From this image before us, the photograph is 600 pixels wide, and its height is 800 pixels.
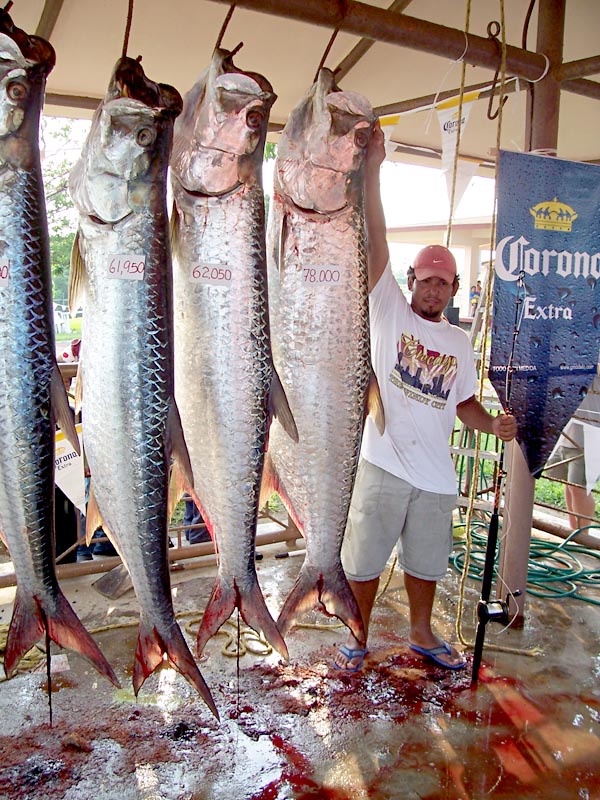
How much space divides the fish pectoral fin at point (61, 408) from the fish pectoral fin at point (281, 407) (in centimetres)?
61

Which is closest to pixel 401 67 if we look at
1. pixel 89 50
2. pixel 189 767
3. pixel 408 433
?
pixel 89 50

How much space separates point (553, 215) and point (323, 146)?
86.0 inches

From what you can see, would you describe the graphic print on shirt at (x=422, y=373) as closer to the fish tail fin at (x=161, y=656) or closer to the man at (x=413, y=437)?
the man at (x=413, y=437)

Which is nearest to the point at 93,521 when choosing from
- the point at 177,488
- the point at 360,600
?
the point at 177,488

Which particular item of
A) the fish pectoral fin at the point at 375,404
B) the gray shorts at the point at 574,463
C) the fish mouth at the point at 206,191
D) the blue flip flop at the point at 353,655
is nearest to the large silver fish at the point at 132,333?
the fish mouth at the point at 206,191

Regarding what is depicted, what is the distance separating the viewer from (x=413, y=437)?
359cm

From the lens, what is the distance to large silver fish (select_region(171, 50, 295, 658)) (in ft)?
6.16

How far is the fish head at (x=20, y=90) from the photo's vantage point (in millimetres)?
1606

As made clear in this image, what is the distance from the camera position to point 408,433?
358 cm

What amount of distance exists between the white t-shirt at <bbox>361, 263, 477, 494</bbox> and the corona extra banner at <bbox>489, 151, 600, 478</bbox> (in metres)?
0.32

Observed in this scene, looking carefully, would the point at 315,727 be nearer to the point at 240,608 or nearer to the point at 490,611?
the point at 490,611

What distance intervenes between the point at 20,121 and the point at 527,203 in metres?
2.94

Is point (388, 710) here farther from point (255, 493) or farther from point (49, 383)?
point (49, 383)

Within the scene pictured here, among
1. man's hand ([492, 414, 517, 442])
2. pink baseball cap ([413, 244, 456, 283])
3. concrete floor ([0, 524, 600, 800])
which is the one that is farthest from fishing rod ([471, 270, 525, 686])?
pink baseball cap ([413, 244, 456, 283])
